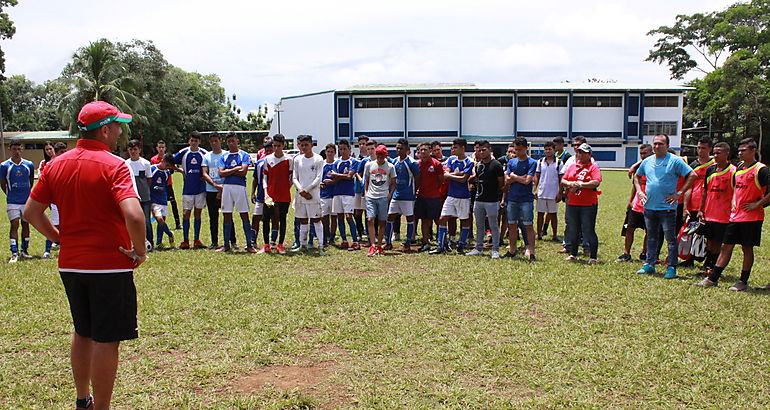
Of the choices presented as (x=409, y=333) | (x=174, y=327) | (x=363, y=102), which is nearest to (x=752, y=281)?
(x=409, y=333)

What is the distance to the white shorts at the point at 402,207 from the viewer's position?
34.2ft

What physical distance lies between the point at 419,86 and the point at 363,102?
24.4ft

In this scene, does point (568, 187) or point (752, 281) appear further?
point (568, 187)

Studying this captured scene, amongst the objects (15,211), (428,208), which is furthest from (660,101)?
(15,211)

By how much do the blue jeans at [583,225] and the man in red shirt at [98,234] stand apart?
24.4 feet

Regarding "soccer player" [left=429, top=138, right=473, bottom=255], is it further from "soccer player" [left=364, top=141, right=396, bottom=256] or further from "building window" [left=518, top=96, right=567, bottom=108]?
"building window" [left=518, top=96, right=567, bottom=108]

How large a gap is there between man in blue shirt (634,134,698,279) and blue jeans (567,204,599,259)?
89 centimetres

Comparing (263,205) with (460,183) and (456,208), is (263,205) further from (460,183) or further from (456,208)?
(460,183)

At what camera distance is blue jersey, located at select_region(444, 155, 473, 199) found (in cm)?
1033

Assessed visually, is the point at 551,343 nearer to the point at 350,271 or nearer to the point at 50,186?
the point at 350,271

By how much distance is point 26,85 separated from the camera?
72.2 m

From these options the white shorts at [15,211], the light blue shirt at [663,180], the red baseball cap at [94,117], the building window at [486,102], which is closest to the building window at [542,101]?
the building window at [486,102]

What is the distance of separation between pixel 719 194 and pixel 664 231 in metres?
0.92

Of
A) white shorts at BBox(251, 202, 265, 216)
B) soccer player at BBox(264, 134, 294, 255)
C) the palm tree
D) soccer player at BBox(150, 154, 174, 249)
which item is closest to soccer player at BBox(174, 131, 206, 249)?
soccer player at BBox(150, 154, 174, 249)
